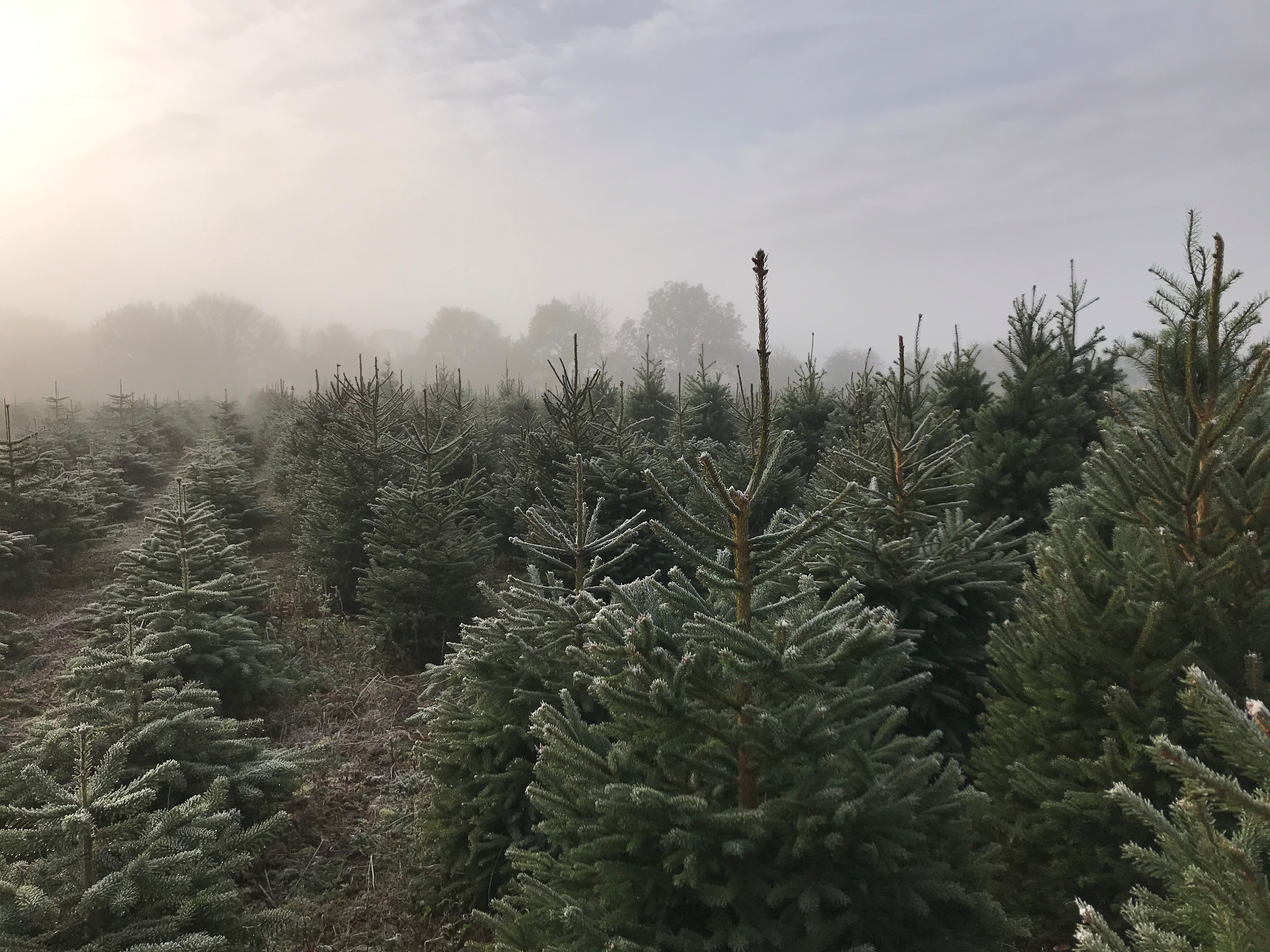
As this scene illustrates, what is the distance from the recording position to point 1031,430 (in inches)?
375

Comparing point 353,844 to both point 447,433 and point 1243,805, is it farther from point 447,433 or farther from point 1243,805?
point 447,433

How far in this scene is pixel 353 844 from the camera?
5594 mm

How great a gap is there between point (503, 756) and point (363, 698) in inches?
183

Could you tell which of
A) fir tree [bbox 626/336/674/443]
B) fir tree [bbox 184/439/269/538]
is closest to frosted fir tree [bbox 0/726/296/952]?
fir tree [bbox 184/439/269/538]

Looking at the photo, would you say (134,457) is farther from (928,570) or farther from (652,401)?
(928,570)

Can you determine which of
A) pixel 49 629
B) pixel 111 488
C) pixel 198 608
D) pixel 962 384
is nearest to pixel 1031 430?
pixel 962 384

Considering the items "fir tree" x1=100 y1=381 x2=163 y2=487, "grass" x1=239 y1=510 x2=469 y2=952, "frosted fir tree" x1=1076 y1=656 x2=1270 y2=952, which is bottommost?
"grass" x1=239 y1=510 x2=469 y2=952

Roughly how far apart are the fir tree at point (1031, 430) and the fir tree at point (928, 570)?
344 centimetres

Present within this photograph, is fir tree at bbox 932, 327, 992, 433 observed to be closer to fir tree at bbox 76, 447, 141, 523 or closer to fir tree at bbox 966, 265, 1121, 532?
fir tree at bbox 966, 265, 1121, 532

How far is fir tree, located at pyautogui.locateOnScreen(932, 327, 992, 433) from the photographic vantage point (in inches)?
462

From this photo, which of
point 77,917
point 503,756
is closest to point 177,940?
point 77,917

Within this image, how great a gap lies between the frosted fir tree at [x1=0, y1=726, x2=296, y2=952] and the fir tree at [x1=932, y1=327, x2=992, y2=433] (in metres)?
11.0

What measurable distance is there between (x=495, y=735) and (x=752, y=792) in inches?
78.1

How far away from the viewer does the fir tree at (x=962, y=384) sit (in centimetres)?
1174
